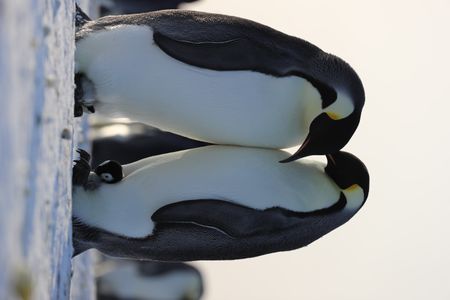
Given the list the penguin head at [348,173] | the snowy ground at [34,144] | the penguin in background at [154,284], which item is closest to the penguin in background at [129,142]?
the penguin in background at [154,284]

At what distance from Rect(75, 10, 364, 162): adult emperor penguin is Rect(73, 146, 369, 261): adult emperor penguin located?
0.21 ft

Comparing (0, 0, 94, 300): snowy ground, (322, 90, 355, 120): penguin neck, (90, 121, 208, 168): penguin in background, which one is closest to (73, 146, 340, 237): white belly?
(322, 90, 355, 120): penguin neck

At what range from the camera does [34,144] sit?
921mm

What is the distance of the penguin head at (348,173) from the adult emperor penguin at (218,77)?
Result: 9 centimetres

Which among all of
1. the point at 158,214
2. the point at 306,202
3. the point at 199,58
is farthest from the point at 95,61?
the point at 306,202

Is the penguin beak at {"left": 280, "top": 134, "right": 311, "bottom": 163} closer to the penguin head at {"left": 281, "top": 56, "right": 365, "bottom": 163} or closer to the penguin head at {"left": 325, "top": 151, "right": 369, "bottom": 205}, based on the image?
the penguin head at {"left": 281, "top": 56, "right": 365, "bottom": 163}

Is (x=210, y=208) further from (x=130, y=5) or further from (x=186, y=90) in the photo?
(x=130, y=5)

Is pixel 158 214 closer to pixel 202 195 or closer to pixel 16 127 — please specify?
pixel 202 195

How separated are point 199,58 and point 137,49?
0.41 feet

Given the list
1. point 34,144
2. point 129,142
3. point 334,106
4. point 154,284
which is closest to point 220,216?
point 334,106

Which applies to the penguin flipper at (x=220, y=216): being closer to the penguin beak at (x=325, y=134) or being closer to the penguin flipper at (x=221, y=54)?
the penguin beak at (x=325, y=134)

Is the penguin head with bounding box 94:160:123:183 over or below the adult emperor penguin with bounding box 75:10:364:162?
below

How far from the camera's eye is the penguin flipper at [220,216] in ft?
5.57

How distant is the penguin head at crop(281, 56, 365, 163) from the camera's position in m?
1.70
